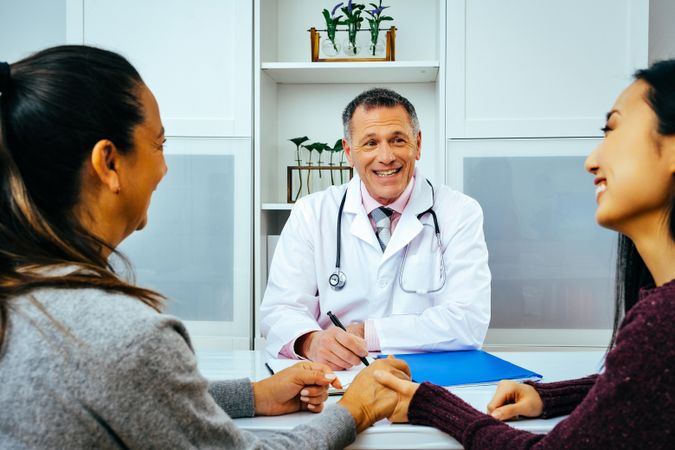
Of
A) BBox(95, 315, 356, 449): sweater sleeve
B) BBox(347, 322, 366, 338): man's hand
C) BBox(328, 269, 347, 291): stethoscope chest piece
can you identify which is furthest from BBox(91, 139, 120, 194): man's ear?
BBox(328, 269, 347, 291): stethoscope chest piece

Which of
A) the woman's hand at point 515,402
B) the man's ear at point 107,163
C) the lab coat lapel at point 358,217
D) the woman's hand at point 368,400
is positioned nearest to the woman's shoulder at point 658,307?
the woman's hand at point 515,402

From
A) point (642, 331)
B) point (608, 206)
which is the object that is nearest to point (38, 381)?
point (642, 331)

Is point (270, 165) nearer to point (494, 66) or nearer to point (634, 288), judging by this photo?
→ point (494, 66)

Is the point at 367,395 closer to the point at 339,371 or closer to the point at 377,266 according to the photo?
the point at 339,371

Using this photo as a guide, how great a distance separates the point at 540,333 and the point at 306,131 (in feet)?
4.61

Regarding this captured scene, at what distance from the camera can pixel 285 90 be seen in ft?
10.4

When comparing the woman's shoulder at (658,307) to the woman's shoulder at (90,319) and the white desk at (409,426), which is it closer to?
the white desk at (409,426)

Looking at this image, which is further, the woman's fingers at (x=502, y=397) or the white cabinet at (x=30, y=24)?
the white cabinet at (x=30, y=24)

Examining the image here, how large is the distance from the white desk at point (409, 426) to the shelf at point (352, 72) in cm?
144

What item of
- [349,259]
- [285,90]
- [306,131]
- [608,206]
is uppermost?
[285,90]

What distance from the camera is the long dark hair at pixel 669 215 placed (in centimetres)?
97

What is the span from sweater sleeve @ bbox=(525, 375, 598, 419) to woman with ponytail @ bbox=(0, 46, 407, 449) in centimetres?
31

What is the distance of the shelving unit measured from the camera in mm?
2854

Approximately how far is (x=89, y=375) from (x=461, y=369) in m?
0.93
